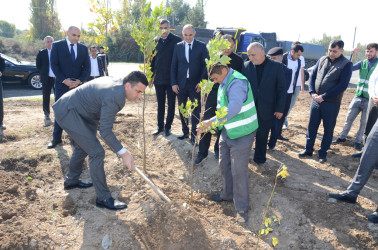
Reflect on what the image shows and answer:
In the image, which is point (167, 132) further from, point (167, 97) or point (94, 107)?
point (94, 107)

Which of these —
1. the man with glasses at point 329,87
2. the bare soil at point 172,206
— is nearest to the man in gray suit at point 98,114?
the bare soil at point 172,206

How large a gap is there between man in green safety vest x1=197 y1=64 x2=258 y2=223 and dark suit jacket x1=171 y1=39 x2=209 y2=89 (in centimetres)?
178

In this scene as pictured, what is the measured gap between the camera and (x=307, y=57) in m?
23.3

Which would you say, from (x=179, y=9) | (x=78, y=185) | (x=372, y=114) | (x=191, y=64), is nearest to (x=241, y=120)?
(x=191, y=64)

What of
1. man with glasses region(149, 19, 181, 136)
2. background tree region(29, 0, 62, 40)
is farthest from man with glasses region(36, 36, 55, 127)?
background tree region(29, 0, 62, 40)

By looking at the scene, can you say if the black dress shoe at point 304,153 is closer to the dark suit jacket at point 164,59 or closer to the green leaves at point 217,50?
the dark suit jacket at point 164,59

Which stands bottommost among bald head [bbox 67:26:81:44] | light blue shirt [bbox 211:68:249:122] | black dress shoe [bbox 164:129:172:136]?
black dress shoe [bbox 164:129:172:136]

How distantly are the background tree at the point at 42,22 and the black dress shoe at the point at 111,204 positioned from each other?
106 ft

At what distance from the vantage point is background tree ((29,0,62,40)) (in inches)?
1227

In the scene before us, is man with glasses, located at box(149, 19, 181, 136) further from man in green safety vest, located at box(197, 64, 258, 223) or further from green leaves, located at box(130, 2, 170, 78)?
man in green safety vest, located at box(197, 64, 258, 223)

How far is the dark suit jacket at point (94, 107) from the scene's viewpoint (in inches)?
118

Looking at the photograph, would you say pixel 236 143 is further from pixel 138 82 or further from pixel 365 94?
pixel 365 94

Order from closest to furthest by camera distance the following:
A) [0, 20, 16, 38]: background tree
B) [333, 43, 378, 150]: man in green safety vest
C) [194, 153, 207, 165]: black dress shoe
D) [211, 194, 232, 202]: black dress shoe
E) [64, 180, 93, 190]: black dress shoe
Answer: [211, 194, 232, 202]: black dress shoe < [64, 180, 93, 190]: black dress shoe < [194, 153, 207, 165]: black dress shoe < [333, 43, 378, 150]: man in green safety vest < [0, 20, 16, 38]: background tree

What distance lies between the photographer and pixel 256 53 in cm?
390
